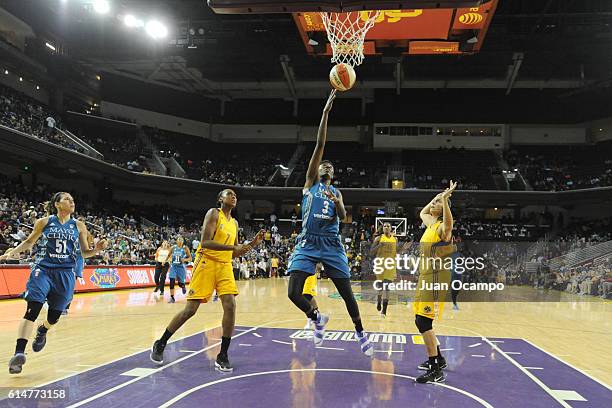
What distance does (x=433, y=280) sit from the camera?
5.54 m

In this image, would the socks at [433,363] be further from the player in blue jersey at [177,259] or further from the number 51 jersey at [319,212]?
the player in blue jersey at [177,259]

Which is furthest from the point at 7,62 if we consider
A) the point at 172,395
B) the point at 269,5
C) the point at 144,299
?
the point at 172,395

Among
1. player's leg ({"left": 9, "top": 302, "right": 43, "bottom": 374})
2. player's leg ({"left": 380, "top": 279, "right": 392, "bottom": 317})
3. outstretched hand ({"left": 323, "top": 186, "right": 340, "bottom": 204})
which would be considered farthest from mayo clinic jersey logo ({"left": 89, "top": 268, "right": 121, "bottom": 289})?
outstretched hand ({"left": 323, "top": 186, "right": 340, "bottom": 204})

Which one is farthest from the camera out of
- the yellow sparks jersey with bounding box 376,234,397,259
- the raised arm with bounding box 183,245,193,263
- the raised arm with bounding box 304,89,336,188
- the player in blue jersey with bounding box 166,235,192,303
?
the player in blue jersey with bounding box 166,235,192,303

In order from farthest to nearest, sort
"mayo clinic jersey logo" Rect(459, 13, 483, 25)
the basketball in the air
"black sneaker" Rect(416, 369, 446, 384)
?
"mayo clinic jersey logo" Rect(459, 13, 483, 25) < the basketball in the air < "black sneaker" Rect(416, 369, 446, 384)

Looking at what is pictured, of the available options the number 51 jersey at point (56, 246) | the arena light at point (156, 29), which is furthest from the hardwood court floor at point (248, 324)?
the arena light at point (156, 29)

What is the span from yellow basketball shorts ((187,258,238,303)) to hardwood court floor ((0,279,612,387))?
1.42m

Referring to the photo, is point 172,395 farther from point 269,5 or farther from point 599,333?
point 599,333

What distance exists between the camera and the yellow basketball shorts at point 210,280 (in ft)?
18.4

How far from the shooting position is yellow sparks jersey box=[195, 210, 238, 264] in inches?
224

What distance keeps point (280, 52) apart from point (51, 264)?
24.1 meters

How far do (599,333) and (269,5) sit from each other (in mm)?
8869

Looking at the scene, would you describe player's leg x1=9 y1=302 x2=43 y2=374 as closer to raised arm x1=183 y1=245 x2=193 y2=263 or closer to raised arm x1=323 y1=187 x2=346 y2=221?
raised arm x1=323 y1=187 x2=346 y2=221

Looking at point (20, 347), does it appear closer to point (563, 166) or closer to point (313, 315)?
point (313, 315)
